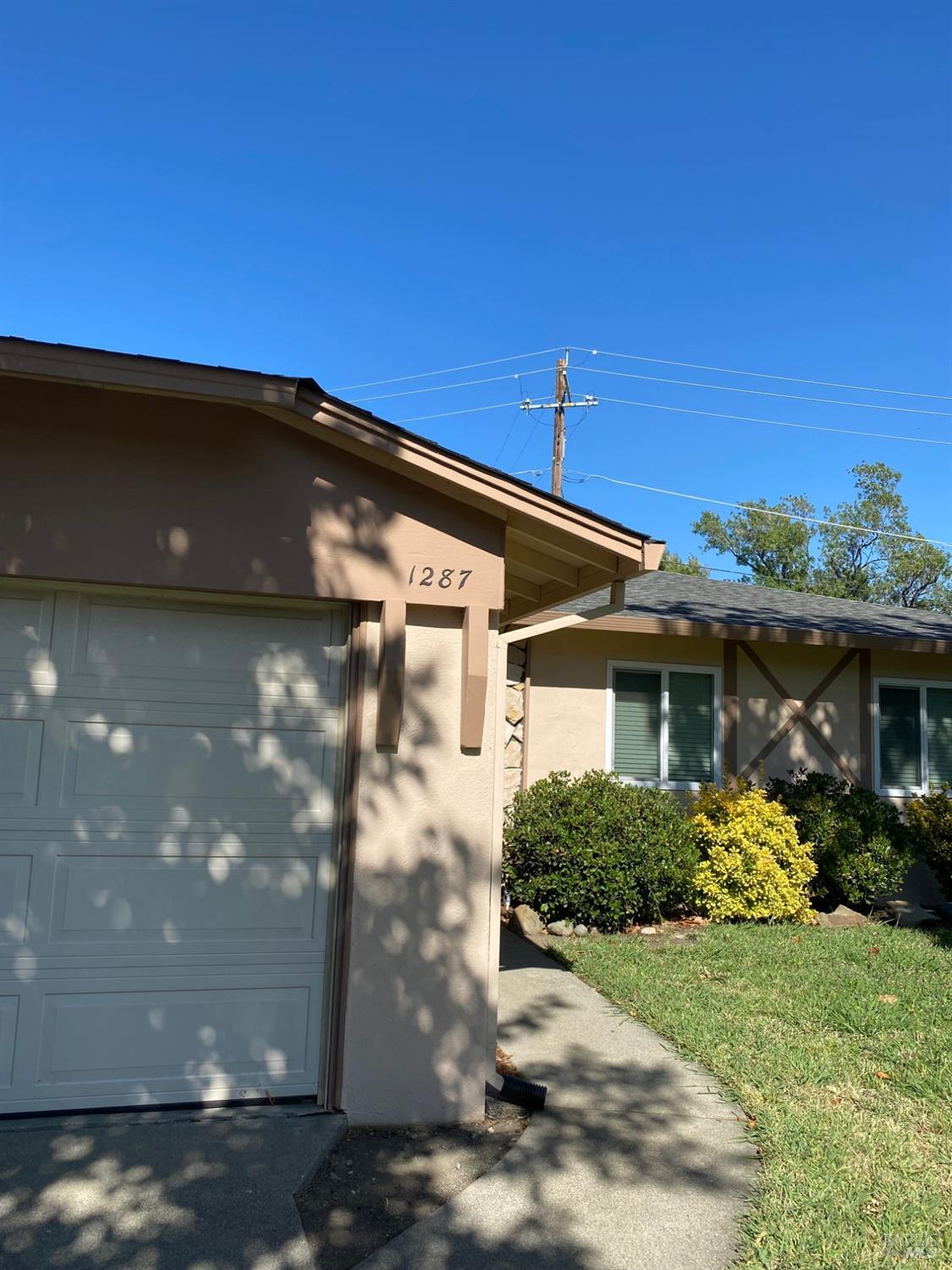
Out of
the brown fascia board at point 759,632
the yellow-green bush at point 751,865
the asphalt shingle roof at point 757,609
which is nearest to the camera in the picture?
the yellow-green bush at point 751,865

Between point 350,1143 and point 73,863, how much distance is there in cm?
177

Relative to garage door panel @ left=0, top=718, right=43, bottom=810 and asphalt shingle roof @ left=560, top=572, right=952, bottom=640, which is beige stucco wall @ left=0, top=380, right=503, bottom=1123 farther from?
asphalt shingle roof @ left=560, top=572, right=952, bottom=640

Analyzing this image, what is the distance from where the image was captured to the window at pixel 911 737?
11688 millimetres

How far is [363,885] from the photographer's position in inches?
170

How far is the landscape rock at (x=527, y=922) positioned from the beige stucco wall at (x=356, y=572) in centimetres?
431

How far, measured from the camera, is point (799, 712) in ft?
37.4

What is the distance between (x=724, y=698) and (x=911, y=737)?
2.74 m

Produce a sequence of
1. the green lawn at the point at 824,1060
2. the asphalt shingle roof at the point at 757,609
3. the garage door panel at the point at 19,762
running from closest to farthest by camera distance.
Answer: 1. the green lawn at the point at 824,1060
2. the garage door panel at the point at 19,762
3. the asphalt shingle roof at the point at 757,609

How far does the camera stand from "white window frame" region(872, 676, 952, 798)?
11.6m

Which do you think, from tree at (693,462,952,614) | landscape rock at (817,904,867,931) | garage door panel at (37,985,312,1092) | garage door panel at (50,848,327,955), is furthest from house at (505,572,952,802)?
tree at (693,462,952,614)

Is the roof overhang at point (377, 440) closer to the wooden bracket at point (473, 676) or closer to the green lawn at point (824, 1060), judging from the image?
the wooden bracket at point (473, 676)

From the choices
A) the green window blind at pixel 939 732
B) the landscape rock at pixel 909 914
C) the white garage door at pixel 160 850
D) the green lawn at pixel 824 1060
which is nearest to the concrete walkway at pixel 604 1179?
the green lawn at pixel 824 1060

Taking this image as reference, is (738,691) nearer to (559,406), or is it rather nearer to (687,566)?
(559,406)

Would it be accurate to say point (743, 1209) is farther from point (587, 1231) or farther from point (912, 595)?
point (912, 595)
